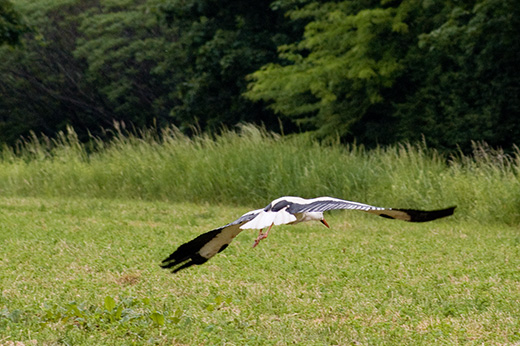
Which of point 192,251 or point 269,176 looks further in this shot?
point 269,176

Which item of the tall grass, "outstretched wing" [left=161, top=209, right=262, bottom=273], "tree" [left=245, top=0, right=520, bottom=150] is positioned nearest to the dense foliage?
"tree" [left=245, top=0, right=520, bottom=150]

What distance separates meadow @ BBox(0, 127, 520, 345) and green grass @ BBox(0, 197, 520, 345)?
2 centimetres

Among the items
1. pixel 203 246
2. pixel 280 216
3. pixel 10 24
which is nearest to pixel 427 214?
pixel 280 216

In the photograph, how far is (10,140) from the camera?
31812mm

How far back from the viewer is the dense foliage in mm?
17172

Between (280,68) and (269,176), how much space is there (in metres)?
7.94

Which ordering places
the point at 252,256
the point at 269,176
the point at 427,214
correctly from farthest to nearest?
the point at 269,176
the point at 252,256
the point at 427,214

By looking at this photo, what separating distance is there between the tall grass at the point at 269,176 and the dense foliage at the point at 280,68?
3847 mm

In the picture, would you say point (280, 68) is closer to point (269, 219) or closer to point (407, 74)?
point (407, 74)

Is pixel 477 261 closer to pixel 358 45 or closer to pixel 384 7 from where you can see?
pixel 358 45

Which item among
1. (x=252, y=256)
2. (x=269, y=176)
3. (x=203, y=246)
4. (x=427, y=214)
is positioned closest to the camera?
(x=427, y=214)

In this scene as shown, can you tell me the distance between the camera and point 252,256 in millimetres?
7461

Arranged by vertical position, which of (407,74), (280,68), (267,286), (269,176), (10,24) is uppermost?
(10,24)

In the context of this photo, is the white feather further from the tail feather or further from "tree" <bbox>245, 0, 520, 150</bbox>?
"tree" <bbox>245, 0, 520, 150</bbox>
